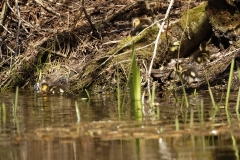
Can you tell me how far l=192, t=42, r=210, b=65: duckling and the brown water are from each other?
7.54 ft

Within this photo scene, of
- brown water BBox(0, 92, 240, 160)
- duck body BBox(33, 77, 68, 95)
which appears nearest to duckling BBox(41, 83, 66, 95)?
duck body BBox(33, 77, 68, 95)

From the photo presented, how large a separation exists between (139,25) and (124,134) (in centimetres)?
492

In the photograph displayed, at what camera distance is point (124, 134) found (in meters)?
3.47

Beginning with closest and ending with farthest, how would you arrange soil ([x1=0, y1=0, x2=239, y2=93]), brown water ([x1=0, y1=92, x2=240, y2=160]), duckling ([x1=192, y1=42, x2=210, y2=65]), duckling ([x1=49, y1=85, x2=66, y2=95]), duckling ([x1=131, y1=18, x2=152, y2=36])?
brown water ([x1=0, y1=92, x2=240, y2=160]) < duckling ([x1=192, y1=42, x2=210, y2=65]) < duckling ([x1=49, y1=85, x2=66, y2=95]) < duckling ([x1=131, y1=18, x2=152, y2=36]) < soil ([x1=0, y1=0, x2=239, y2=93])

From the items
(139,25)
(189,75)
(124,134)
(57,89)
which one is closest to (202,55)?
(189,75)

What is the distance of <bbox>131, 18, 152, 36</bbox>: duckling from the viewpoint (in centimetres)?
823

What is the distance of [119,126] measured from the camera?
374cm

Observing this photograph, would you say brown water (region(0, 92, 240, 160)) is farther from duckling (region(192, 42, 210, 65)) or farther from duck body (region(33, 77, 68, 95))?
duck body (region(33, 77, 68, 95))

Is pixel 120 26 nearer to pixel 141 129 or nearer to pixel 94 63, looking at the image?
pixel 94 63

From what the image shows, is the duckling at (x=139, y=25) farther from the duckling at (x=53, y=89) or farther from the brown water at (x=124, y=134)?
the brown water at (x=124, y=134)

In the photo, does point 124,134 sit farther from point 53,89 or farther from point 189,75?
point 53,89

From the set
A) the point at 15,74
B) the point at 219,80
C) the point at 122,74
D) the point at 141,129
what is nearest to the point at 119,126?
the point at 141,129

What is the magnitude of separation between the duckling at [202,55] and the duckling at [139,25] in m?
1.07

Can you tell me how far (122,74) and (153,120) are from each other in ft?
11.0
